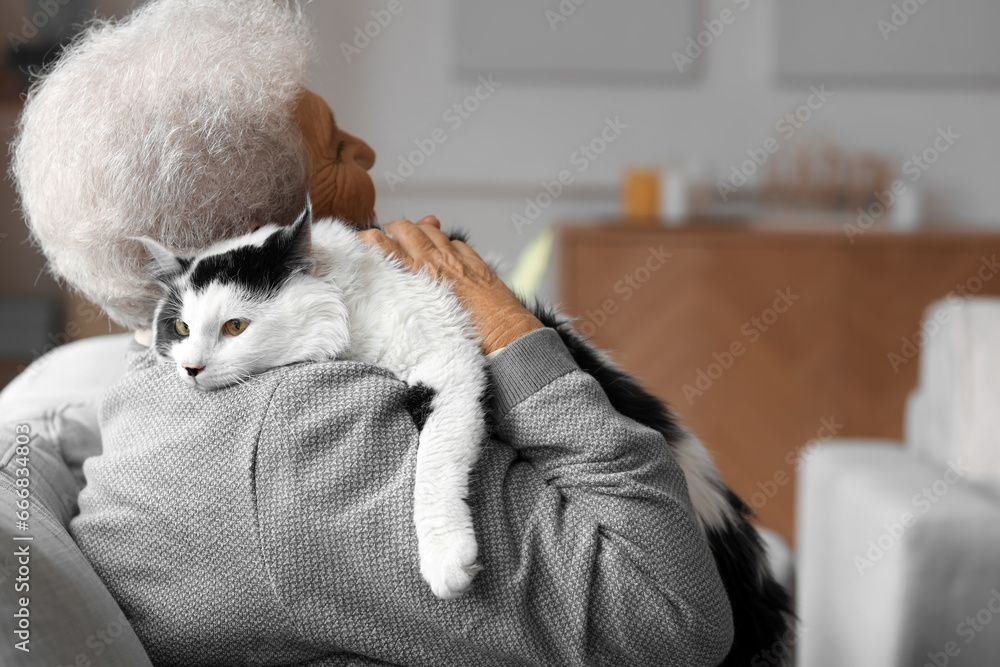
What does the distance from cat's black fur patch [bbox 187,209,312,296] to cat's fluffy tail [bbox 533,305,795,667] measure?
30 centimetres

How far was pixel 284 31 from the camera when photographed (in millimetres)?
1108

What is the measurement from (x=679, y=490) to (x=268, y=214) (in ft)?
1.95

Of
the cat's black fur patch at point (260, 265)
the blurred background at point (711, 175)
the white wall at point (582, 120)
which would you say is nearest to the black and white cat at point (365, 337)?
the cat's black fur patch at point (260, 265)

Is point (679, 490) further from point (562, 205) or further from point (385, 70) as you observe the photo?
point (385, 70)

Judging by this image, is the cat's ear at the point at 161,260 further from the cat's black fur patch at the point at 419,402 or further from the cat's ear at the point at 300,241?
the cat's black fur patch at the point at 419,402

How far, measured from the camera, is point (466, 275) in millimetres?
998

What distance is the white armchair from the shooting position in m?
1.60

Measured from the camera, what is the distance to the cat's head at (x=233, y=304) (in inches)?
35.3

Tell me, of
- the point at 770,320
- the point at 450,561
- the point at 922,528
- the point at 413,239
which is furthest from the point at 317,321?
the point at 770,320

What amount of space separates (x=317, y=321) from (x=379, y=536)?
25 centimetres

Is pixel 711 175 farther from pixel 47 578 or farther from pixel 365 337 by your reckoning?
pixel 47 578

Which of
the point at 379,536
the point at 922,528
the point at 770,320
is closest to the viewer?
the point at 379,536

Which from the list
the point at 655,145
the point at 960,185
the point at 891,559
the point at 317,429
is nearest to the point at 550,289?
the point at 655,145

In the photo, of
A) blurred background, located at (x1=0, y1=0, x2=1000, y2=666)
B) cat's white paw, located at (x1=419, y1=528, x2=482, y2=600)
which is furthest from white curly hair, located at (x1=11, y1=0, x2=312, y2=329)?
blurred background, located at (x1=0, y1=0, x2=1000, y2=666)
